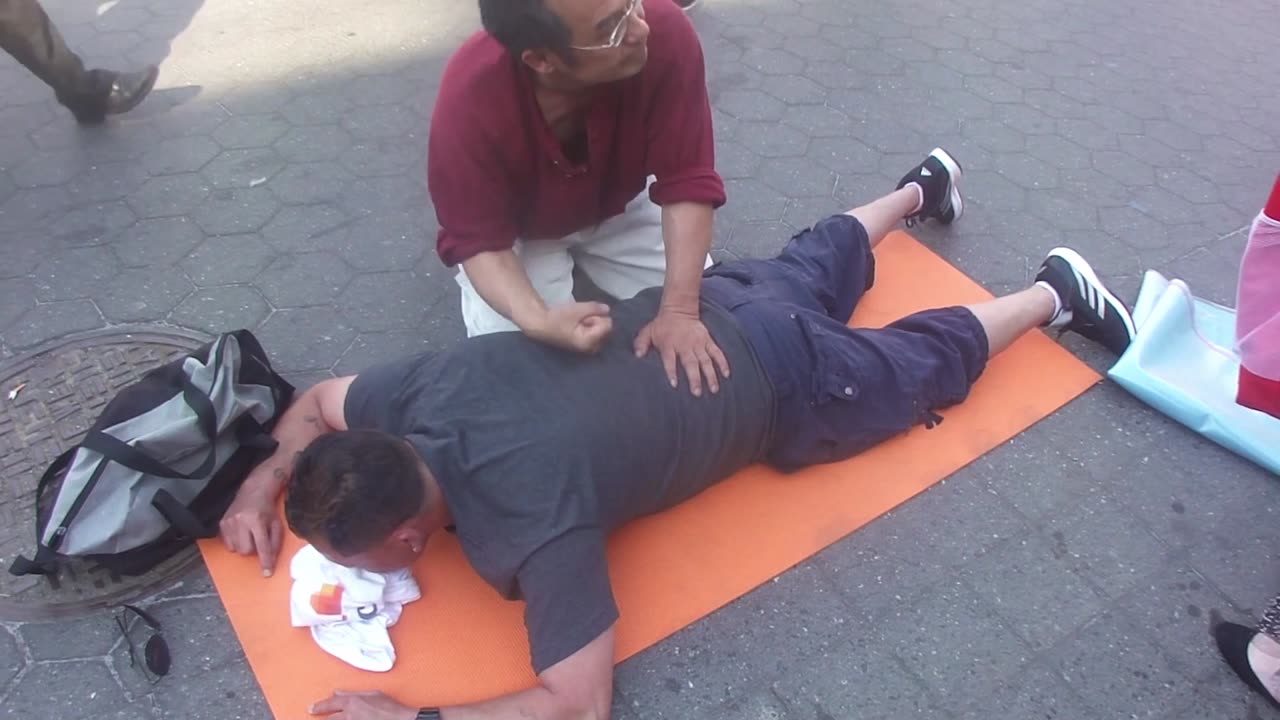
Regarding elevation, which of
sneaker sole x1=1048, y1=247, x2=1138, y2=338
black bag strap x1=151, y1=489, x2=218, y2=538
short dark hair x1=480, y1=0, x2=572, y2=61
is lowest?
black bag strap x1=151, y1=489, x2=218, y2=538

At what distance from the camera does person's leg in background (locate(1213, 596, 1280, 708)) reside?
6.34 feet

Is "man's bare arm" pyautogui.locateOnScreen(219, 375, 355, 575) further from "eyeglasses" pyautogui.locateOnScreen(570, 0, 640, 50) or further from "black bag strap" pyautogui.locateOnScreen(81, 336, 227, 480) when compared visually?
"eyeglasses" pyautogui.locateOnScreen(570, 0, 640, 50)

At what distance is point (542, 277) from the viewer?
8.21 ft

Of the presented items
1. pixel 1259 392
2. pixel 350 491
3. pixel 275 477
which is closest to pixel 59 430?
pixel 275 477

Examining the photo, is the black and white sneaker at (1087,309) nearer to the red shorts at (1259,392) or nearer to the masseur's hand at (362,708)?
the red shorts at (1259,392)

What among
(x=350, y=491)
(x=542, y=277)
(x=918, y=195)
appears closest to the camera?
(x=350, y=491)

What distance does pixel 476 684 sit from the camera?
1.92 meters

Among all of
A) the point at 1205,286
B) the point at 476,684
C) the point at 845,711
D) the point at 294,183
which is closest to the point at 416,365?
the point at 476,684

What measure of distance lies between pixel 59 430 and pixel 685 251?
169 centimetres

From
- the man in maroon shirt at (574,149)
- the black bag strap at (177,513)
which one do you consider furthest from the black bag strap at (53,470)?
the man in maroon shirt at (574,149)

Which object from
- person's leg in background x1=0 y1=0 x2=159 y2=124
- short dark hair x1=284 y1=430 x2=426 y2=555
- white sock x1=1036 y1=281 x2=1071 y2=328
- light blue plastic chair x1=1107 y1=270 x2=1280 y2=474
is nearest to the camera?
short dark hair x1=284 y1=430 x2=426 y2=555

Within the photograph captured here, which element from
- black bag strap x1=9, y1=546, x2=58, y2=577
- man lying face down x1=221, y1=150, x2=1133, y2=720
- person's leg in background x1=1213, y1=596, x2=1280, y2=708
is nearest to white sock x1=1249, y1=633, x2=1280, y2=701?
person's leg in background x1=1213, y1=596, x2=1280, y2=708

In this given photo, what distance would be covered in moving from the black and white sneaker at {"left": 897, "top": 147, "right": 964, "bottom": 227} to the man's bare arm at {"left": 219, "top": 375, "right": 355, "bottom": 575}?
1950mm

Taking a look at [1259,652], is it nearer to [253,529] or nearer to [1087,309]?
[1087,309]
